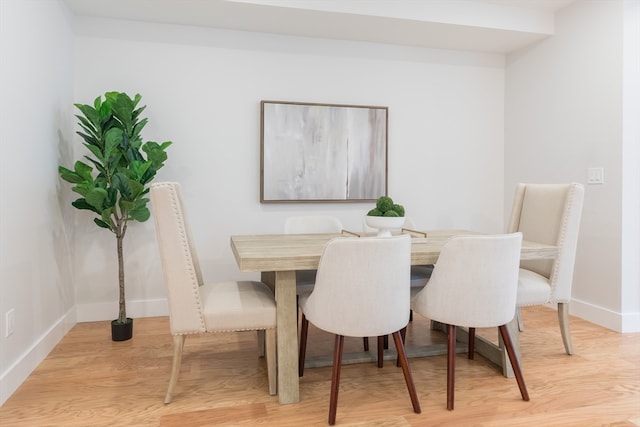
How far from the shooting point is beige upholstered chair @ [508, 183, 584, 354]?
2.37 metres

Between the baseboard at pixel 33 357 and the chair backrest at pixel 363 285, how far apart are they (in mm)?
1519

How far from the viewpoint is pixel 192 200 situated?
3449 mm

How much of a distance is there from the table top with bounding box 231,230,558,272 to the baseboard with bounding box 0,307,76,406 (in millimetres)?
1215

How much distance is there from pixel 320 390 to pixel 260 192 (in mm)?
1850

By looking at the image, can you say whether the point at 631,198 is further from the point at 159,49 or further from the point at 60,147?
the point at 60,147

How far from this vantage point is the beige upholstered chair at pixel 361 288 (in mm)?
1722

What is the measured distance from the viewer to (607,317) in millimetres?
3102

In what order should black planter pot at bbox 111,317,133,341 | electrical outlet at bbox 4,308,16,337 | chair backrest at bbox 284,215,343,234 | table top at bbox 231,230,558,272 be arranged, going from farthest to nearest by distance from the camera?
1. chair backrest at bbox 284,215,343,234
2. black planter pot at bbox 111,317,133,341
3. electrical outlet at bbox 4,308,16,337
4. table top at bbox 231,230,558,272

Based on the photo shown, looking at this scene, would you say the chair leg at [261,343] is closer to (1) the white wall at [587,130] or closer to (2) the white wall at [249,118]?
(2) the white wall at [249,118]

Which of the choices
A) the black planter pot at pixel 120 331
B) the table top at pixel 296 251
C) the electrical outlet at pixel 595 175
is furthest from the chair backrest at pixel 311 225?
the electrical outlet at pixel 595 175

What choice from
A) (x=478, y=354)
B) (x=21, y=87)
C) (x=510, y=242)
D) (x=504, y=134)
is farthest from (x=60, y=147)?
(x=504, y=134)

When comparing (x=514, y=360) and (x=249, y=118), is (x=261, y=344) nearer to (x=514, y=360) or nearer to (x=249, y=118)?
(x=514, y=360)

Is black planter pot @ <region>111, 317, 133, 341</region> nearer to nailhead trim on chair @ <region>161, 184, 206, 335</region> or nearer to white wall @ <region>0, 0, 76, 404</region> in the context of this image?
white wall @ <region>0, 0, 76, 404</region>

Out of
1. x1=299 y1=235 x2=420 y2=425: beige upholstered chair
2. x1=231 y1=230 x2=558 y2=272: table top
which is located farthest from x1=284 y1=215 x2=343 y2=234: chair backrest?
x1=299 y1=235 x2=420 y2=425: beige upholstered chair
